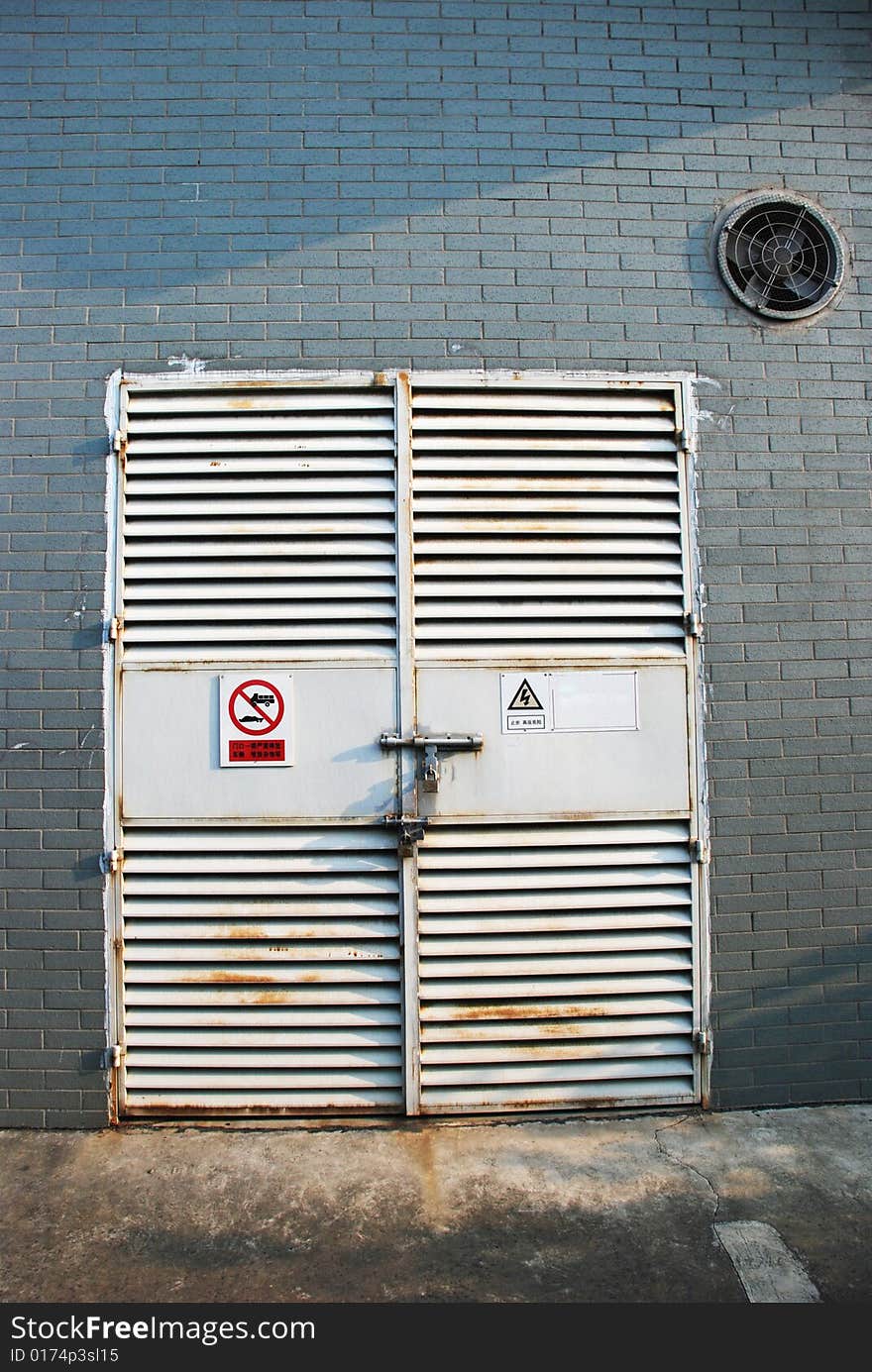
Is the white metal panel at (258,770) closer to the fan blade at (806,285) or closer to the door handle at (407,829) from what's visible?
the door handle at (407,829)

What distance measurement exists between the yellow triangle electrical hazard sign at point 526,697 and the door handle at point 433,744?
267mm

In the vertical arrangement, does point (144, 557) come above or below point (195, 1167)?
above

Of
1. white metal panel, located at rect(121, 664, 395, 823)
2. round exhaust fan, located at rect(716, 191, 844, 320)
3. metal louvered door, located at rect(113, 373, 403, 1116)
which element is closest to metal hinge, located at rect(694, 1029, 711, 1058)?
metal louvered door, located at rect(113, 373, 403, 1116)

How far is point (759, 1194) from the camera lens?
129 inches

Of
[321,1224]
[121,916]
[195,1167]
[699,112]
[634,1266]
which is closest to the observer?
[634,1266]

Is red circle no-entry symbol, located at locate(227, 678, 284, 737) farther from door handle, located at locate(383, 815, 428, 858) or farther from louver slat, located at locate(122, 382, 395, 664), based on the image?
door handle, located at locate(383, 815, 428, 858)

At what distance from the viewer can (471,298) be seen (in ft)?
13.2

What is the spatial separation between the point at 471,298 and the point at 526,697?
2.04 m

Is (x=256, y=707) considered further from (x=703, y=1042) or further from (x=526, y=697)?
(x=703, y=1042)

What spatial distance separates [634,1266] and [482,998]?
125 centimetres

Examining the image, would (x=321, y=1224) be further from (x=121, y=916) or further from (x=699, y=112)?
(x=699, y=112)

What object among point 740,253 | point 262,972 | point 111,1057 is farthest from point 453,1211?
point 740,253

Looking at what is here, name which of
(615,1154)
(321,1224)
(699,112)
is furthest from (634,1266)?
(699,112)

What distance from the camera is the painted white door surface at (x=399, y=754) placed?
3.83m
